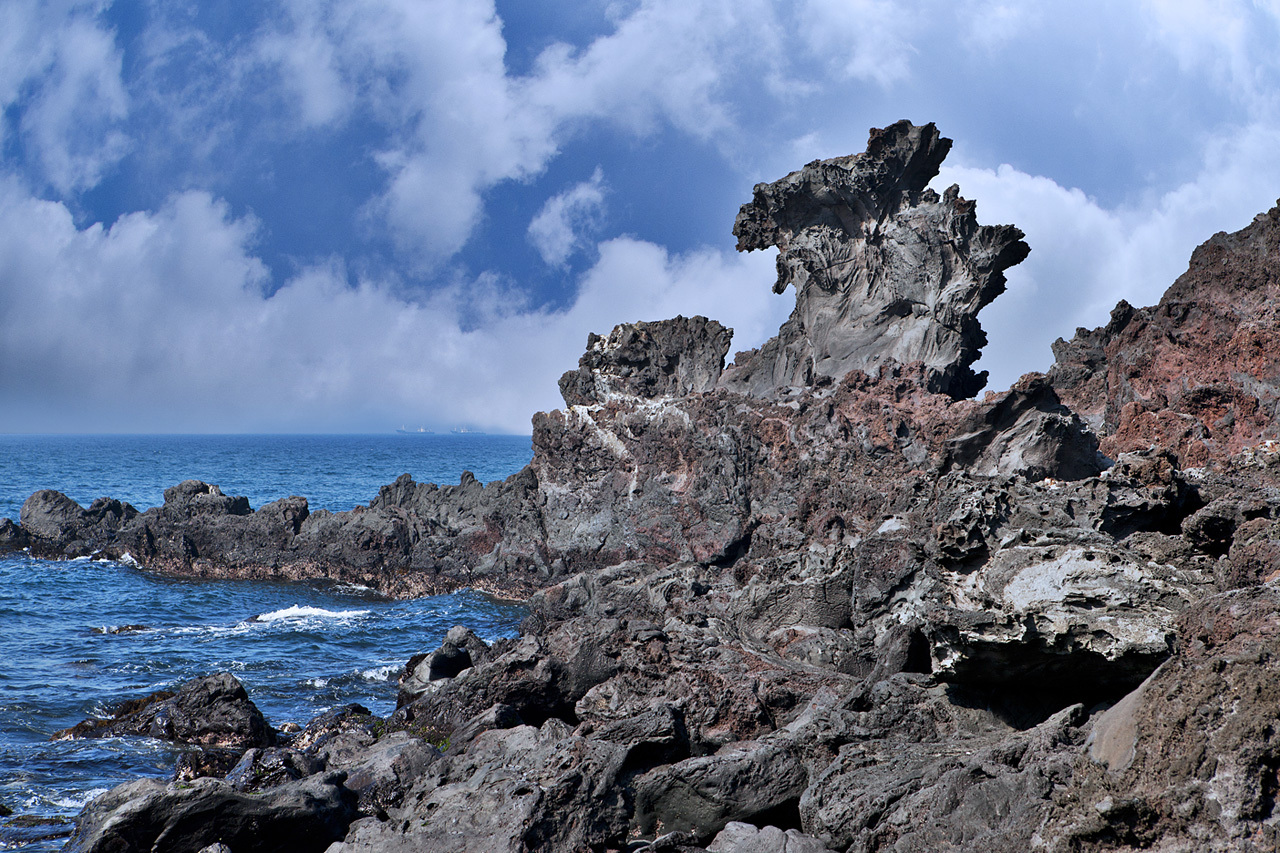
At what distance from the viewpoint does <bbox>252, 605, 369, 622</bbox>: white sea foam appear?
87.7ft

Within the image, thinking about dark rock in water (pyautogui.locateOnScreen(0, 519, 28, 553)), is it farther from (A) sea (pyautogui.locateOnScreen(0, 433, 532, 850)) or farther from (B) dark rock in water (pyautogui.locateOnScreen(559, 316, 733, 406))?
(B) dark rock in water (pyautogui.locateOnScreen(559, 316, 733, 406))

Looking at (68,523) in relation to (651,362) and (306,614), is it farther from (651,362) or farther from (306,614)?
(651,362)

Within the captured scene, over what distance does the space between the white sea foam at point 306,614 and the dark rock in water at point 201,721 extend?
10328mm

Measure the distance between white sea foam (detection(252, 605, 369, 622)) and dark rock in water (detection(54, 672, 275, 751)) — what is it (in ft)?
33.9

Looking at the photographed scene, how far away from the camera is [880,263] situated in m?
29.9

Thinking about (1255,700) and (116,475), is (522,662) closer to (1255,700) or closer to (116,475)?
(1255,700)

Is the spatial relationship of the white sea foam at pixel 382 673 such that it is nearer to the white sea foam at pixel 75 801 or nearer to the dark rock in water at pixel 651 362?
the white sea foam at pixel 75 801

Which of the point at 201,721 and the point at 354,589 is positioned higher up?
the point at 201,721

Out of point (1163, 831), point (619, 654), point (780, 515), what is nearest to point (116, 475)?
point (780, 515)

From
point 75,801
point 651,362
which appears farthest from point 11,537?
point 75,801

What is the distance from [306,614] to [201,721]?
1257 centimetres

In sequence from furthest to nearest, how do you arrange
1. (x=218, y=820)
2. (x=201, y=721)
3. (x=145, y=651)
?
(x=145, y=651)
(x=201, y=721)
(x=218, y=820)

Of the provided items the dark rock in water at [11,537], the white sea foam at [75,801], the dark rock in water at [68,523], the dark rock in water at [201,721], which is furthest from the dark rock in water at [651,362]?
the dark rock in water at [11,537]

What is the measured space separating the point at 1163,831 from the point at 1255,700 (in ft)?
3.40
